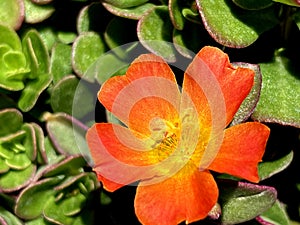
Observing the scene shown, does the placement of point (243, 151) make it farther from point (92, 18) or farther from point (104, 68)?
point (92, 18)

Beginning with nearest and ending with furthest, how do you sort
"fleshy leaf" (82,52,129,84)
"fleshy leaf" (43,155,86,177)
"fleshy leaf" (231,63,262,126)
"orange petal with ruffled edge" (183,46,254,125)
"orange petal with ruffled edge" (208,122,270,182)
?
"orange petal with ruffled edge" (208,122,270,182) < "orange petal with ruffled edge" (183,46,254,125) < "fleshy leaf" (231,63,262,126) < "fleshy leaf" (43,155,86,177) < "fleshy leaf" (82,52,129,84)

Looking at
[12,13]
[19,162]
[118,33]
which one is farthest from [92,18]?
[19,162]

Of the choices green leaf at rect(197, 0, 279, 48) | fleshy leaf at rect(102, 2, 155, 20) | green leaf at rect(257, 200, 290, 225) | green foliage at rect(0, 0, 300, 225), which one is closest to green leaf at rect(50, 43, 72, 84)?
green foliage at rect(0, 0, 300, 225)

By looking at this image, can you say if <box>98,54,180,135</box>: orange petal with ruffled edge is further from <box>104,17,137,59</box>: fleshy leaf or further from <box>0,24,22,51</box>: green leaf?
<box>0,24,22,51</box>: green leaf

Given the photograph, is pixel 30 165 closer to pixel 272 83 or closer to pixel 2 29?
pixel 2 29

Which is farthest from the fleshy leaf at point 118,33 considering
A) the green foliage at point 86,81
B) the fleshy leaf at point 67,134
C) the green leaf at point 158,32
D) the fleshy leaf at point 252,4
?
the fleshy leaf at point 252,4

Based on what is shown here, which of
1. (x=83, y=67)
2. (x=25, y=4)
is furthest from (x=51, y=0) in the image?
(x=83, y=67)

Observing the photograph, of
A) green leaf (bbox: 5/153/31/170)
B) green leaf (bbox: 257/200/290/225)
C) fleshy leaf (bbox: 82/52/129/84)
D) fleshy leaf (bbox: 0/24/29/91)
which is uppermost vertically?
fleshy leaf (bbox: 0/24/29/91)

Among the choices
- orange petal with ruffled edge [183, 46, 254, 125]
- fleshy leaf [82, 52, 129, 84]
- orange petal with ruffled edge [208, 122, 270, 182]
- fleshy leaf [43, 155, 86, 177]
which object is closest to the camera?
orange petal with ruffled edge [208, 122, 270, 182]
